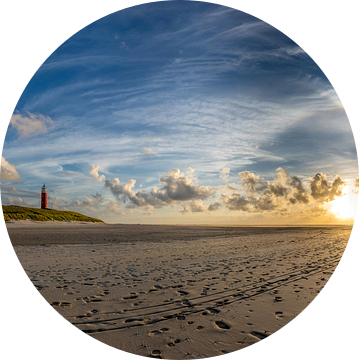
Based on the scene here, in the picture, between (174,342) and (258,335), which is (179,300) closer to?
(174,342)

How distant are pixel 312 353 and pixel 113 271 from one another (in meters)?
7.89

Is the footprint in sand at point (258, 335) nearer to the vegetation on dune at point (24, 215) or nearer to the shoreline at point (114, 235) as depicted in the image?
the shoreline at point (114, 235)

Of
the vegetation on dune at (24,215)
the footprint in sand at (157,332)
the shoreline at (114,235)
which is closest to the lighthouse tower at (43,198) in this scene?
the vegetation on dune at (24,215)

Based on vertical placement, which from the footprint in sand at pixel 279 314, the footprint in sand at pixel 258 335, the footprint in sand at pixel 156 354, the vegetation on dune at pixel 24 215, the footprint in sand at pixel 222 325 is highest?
the footprint in sand at pixel 279 314

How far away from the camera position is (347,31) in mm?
3400

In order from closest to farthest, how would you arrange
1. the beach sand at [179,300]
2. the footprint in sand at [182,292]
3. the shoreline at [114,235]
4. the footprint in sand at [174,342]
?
the footprint in sand at [174,342] < the beach sand at [179,300] < the footprint in sand at [182,292] < the shoreline at [114,235]

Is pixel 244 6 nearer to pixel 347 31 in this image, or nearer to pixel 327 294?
pixel 347 31

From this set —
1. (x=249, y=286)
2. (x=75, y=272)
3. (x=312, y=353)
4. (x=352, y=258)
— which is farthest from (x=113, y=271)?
(x=352, y=258)

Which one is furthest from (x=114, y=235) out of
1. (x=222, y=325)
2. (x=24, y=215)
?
(x=24, y=215)

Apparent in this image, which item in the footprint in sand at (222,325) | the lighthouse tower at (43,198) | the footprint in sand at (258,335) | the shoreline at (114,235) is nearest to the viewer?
the footprint in sand at (258,335)

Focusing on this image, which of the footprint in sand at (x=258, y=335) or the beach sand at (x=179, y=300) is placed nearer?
the beach sand at (x=179, y=300)

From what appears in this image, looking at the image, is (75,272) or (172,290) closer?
(172,290)

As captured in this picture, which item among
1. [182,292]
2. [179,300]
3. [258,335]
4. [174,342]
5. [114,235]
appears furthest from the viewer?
[114,235]

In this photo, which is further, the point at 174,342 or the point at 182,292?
the point at 182,292
